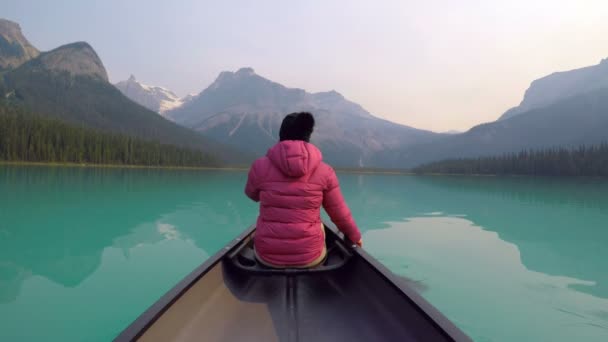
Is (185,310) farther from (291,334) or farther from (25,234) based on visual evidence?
(25,234)

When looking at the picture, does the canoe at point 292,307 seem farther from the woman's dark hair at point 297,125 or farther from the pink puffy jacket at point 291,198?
the woman's dark hair at point 297,125

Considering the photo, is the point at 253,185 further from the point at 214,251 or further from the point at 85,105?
the point at 85,105

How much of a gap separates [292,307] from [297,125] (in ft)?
7.17

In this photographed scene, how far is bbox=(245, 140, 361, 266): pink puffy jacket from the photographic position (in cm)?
363

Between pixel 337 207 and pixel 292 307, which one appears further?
pixel 337 207

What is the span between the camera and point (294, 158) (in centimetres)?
354

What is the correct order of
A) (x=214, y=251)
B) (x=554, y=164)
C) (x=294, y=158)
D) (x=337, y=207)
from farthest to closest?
(x=554, y=164)
(x=214, y=251)
(x=337, y=207)
(x=294, y=158)

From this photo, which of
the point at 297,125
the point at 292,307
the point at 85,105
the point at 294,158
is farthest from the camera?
the point at 85,105

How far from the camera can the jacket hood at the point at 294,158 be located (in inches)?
139

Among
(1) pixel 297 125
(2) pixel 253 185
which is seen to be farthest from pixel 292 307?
(1) pixel 297 125

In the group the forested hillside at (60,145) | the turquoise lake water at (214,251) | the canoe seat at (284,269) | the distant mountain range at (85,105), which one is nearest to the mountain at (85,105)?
the distant mountain range at (85,105)

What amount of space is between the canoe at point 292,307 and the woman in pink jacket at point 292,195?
0.24 m

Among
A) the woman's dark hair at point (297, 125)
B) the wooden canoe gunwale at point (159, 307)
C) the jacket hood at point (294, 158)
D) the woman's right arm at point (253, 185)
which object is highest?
the woman's dark hair at point (297, 125)

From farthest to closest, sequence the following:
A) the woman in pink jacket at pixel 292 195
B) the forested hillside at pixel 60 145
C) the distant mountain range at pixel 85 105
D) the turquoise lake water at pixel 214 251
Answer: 1. the distant mountain range at pixel 85 105
2. the forested hillside at pixel 60 145
3. the turquoise lake water at pixel 214 251
4. the woman in pink jacket at pixel 292 195
